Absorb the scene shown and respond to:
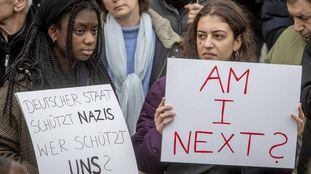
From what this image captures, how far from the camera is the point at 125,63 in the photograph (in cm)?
544

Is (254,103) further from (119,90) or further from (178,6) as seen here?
(178,6)

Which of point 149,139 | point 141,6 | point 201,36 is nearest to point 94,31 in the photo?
point 201,36

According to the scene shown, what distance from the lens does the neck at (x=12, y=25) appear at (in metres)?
5.39

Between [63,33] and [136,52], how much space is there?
1.06 meters

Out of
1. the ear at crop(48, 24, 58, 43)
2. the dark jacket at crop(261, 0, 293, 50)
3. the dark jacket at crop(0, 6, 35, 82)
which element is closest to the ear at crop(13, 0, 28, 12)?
the dark jacket at crop(0, 6, 35, 82)

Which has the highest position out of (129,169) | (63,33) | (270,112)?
(63,33)

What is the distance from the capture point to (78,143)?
412cm

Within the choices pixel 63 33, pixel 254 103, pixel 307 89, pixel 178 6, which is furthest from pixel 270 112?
pixel 178 6

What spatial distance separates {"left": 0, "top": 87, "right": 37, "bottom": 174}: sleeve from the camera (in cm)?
410

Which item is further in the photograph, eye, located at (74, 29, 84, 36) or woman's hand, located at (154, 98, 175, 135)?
eye, located at (74, 29, 84, 36)

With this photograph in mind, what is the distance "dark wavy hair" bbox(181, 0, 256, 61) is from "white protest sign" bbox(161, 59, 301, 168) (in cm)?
45

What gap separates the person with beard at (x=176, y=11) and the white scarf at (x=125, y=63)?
29 cm

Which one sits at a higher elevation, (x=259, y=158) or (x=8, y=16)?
(x=8, y=16)

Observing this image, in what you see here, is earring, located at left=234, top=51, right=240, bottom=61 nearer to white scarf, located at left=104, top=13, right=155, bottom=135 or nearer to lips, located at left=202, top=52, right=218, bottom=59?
lips, located at left=202, top=52, right=218, bottom=59
